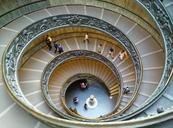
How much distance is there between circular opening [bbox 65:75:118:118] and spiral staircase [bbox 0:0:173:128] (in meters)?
0.56

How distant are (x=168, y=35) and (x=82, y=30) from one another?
18.0 ft

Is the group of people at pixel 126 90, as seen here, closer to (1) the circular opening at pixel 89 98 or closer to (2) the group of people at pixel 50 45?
(1) the circular opening at pixel 89 98

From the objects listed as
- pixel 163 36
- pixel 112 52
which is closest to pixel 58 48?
pixel 112 52

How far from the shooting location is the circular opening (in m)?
17.7

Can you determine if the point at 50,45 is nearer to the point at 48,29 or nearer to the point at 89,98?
the point at 48,29

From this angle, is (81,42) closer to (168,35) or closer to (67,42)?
(67,42)

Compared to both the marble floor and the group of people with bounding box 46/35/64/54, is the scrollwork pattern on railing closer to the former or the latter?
the group of people with bounding box 46/35/64/54

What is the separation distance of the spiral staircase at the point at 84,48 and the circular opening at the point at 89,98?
563 mm

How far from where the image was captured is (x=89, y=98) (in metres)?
18.1

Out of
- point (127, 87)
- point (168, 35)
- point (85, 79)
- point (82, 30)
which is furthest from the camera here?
point (85, 79)

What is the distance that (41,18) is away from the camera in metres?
16.6

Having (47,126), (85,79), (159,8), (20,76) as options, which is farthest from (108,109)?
(47,126)

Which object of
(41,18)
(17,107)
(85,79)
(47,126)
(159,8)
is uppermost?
(41,18)

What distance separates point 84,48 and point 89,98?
295cm
